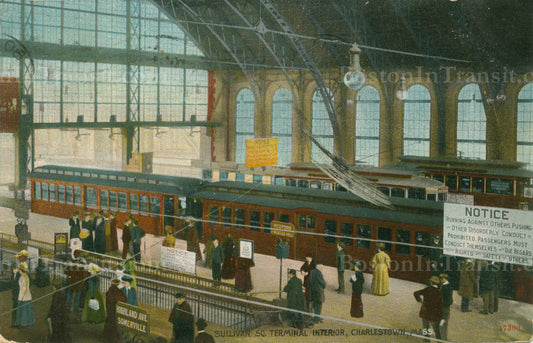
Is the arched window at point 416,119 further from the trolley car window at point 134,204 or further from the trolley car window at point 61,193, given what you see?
the trolley car window at point 61,193

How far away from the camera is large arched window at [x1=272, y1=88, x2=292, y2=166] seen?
6.49 metres

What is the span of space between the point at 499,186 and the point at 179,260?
3976 mm

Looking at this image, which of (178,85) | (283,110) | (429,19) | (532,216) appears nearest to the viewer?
(532,216)

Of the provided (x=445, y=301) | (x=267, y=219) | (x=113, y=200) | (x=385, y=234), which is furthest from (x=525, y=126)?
(x=113, y=200)

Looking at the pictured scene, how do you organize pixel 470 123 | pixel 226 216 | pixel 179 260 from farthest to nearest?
pixel 226 216 → pixel 179 260 → pixel 470 123

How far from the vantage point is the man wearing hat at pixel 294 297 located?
656 cm

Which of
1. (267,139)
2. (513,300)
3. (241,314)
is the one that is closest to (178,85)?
(267,139)

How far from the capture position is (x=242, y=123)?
671cm

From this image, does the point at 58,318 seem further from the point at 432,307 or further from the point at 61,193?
the point at 432,307

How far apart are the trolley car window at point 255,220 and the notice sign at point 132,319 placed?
2.01 metres

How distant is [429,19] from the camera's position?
19.6ft

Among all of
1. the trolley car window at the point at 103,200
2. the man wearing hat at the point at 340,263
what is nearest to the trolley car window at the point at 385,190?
the man wearing hat at the point at 340,263

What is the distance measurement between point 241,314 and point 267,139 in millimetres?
2176

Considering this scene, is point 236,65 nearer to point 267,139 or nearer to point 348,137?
point 267,139
